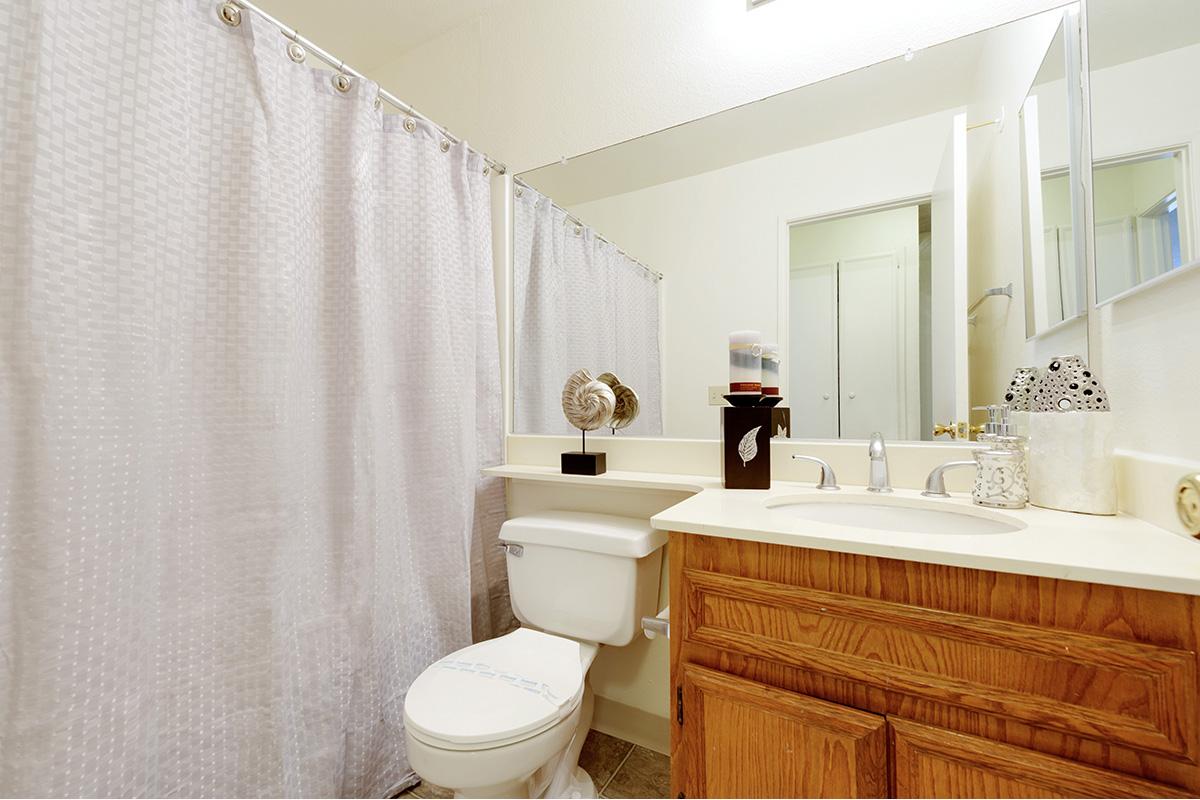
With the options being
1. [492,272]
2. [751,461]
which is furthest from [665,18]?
[751,461]

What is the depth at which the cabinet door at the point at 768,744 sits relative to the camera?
2.17ft

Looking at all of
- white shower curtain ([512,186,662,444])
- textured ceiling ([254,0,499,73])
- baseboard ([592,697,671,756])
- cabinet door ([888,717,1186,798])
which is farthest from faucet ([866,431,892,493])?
textured ceiling ([254,0,499,73])

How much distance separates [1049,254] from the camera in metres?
0.99

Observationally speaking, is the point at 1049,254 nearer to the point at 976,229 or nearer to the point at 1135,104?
the point at 976,229

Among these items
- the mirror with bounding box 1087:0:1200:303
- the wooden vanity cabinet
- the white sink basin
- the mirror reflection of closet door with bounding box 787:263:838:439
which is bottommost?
the wooden vanity cabinet

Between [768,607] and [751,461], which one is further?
[751,461]

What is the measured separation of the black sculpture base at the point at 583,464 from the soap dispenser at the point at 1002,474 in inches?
34.6

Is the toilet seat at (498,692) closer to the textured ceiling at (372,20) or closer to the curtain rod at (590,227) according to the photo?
the curtain rod at (590,227)

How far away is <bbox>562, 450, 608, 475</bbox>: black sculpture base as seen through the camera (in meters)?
1.39

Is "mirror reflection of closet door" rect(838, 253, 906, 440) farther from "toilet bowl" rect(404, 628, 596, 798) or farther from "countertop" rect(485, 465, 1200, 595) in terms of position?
"toilet bowl" rect(404, 628, 596, 798)

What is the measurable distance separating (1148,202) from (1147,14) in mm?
335

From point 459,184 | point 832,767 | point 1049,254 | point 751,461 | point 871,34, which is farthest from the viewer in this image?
point 459,184

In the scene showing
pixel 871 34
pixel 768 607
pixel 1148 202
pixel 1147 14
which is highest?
pixel 871 34

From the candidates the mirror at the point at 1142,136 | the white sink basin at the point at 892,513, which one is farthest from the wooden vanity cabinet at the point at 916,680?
Answer: the mirror at the point at 1142,136
